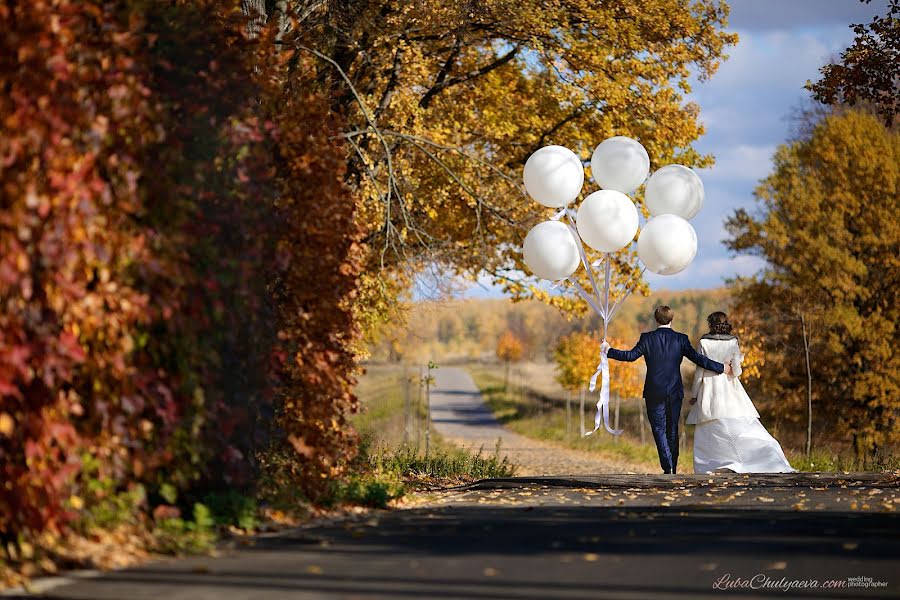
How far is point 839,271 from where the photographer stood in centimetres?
3011

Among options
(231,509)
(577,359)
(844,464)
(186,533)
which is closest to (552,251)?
(231,509)

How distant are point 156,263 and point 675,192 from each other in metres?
8.28

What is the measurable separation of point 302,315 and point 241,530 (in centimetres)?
188

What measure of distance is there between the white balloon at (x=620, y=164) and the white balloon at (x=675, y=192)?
0.21m

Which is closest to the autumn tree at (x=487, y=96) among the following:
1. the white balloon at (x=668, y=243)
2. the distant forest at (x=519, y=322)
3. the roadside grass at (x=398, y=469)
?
the roadside grass at (x=398, y=469)

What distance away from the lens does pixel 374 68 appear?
19.6 m

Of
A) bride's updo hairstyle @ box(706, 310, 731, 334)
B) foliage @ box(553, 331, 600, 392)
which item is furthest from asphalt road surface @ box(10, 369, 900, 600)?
Result: foliage @ box(553, 331, 600, 392)

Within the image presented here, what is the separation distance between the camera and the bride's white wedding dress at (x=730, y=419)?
1294 centimetres

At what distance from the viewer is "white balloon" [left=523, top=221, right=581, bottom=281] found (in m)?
13.1

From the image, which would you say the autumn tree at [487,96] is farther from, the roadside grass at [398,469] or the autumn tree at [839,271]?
the autumn tree at [839,271]

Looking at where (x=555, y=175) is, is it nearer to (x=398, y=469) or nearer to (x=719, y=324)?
(x=719, y=324)

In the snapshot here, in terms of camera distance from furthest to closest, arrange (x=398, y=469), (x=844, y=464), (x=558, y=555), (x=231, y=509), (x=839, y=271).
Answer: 1. (x=839, y=271)
2. (x=844, y=464)
3. (x=398, y=469)
4. (x=231, y=509)
5. (x=558, y=555)

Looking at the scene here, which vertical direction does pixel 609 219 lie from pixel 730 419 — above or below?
above

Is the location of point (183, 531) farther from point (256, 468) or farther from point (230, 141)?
point (230, 141)
